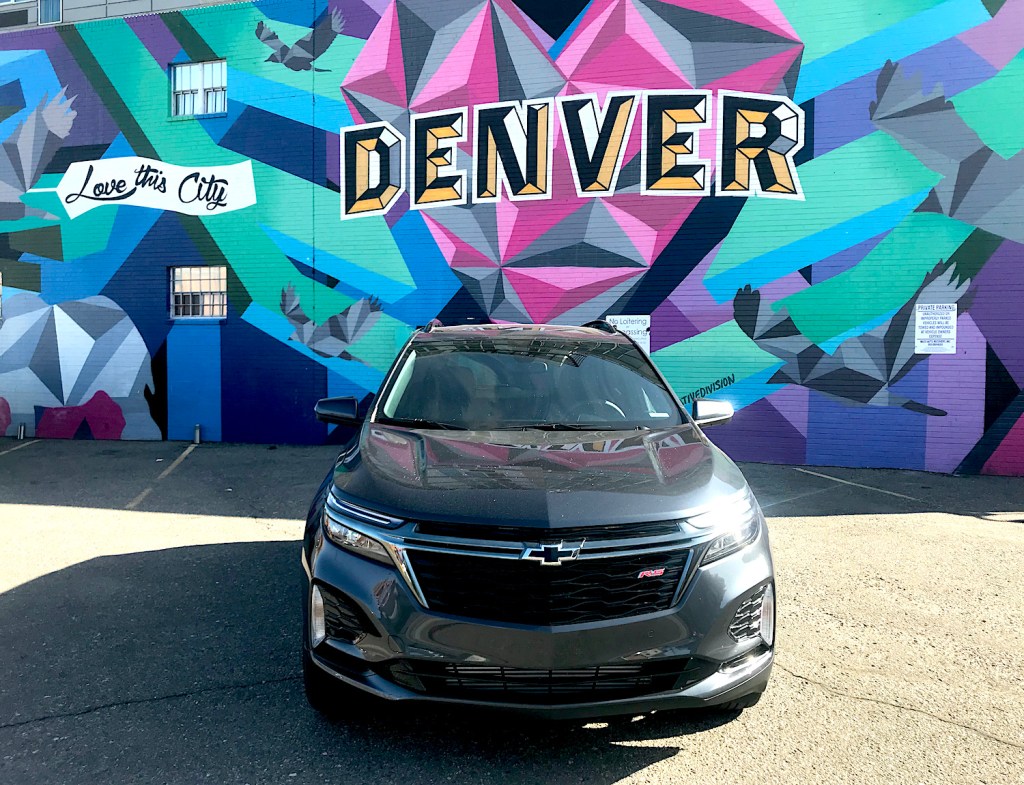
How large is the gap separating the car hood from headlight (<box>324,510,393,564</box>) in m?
0.12

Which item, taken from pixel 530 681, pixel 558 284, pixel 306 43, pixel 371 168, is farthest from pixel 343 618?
pixel 306 43

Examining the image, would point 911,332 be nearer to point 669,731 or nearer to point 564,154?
point 564,154

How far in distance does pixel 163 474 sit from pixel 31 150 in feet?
26.7

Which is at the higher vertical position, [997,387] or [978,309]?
[978,309]

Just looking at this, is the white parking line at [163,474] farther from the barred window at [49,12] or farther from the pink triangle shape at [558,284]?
the barred window at [49,12]

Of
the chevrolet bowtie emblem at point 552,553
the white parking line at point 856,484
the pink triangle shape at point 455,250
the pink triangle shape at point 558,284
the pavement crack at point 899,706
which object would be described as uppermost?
the pink triangle shape at point 455,250

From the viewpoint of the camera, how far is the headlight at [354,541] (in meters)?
2.65

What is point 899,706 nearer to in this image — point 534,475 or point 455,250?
point 534,475

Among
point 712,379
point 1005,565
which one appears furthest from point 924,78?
point 1005,565

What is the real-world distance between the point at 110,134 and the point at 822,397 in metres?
13.3

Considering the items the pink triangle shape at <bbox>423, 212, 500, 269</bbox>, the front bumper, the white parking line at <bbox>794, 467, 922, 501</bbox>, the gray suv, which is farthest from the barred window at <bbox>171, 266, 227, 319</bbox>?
the front bumper

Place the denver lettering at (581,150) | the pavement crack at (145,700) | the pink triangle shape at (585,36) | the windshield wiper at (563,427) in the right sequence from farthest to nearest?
the pink triangle shape at (585,36), the denver lettering at (581,150), the windshield wiper at (563,427), the pavement crack at (145,700)

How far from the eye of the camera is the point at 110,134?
12984 mm

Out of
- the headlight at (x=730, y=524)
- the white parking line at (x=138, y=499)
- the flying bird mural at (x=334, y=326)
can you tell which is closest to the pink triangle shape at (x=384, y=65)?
the flying bird mural at (x=334, y=326)
